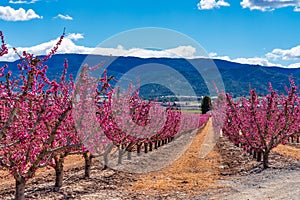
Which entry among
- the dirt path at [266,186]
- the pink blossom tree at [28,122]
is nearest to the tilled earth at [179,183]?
the dirt path at [266,186]

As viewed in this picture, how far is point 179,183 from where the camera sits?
14.5 m

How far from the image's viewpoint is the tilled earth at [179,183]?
39.9 feet

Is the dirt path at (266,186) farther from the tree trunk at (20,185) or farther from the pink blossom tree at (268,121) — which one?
the tree trunk at (20,185)

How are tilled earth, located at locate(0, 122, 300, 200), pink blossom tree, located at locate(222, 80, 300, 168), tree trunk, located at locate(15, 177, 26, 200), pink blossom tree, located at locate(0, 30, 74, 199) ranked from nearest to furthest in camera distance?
pink blossom tree, located at locate(0, 30, 74, 199) → tree trunk, located at locate(15, 177, 26, 200) → tilled earth, located at locate(0, 122, 300, 200) → pink blossom tree, located at locate(222, 80, 300, 168)

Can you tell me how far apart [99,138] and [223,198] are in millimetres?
5110

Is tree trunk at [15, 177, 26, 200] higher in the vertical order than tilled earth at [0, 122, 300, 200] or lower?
higher

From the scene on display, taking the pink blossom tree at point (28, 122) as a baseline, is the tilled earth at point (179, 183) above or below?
below

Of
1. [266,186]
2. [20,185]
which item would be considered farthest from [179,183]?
[20,185]

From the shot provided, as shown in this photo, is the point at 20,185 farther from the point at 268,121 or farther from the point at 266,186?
the point at 268,121

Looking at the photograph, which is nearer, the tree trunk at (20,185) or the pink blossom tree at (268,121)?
the tree trunk at (20,185)

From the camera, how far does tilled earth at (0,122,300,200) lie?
39.9 ft

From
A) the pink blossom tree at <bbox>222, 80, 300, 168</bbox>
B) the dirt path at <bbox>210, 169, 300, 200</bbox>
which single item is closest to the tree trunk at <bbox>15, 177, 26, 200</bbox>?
the dirt path at <bbox>210, 169, 300, 200</bbox>

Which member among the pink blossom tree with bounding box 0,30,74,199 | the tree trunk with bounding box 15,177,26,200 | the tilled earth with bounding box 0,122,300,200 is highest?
the pink blossom tree with bounding box 0,30,74,199

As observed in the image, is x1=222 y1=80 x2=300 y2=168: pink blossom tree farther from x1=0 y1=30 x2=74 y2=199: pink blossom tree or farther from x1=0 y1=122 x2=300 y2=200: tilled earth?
x1=0 y1=30 x2=74 y2=199: pink blossom tree
